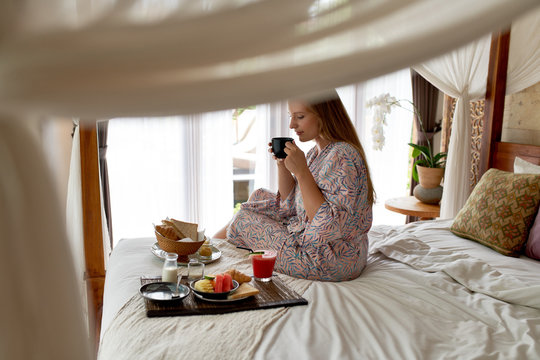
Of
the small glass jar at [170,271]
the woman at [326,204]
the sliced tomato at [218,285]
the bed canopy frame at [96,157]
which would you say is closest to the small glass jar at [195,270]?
the small glass jar at [170,271]

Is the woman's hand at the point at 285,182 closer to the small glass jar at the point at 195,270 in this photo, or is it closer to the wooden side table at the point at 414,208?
the small glass jar at the point at 195,270

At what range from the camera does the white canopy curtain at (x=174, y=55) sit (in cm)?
36

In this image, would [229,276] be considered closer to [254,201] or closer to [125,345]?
[125,345]

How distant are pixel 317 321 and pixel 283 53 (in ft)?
3.71

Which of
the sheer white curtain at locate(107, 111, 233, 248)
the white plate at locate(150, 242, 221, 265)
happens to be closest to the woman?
the white plate at locate(150, 242, 221, 265)

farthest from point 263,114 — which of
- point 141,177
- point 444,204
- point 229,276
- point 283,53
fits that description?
point 283,53

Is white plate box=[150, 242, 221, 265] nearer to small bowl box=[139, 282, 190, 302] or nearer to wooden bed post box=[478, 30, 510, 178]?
small bowl box=[139, 282, 190, 302]

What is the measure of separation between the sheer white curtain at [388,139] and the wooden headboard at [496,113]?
1170 millimetres

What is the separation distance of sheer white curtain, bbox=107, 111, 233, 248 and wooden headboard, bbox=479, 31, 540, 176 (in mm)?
1758

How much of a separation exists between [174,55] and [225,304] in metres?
1.22

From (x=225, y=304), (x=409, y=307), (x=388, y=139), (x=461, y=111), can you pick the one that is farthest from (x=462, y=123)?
(x=225, y=304)

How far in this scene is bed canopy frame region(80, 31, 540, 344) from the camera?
2.62 meters

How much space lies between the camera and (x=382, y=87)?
13.8 feet

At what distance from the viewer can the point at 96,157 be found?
262 cm
